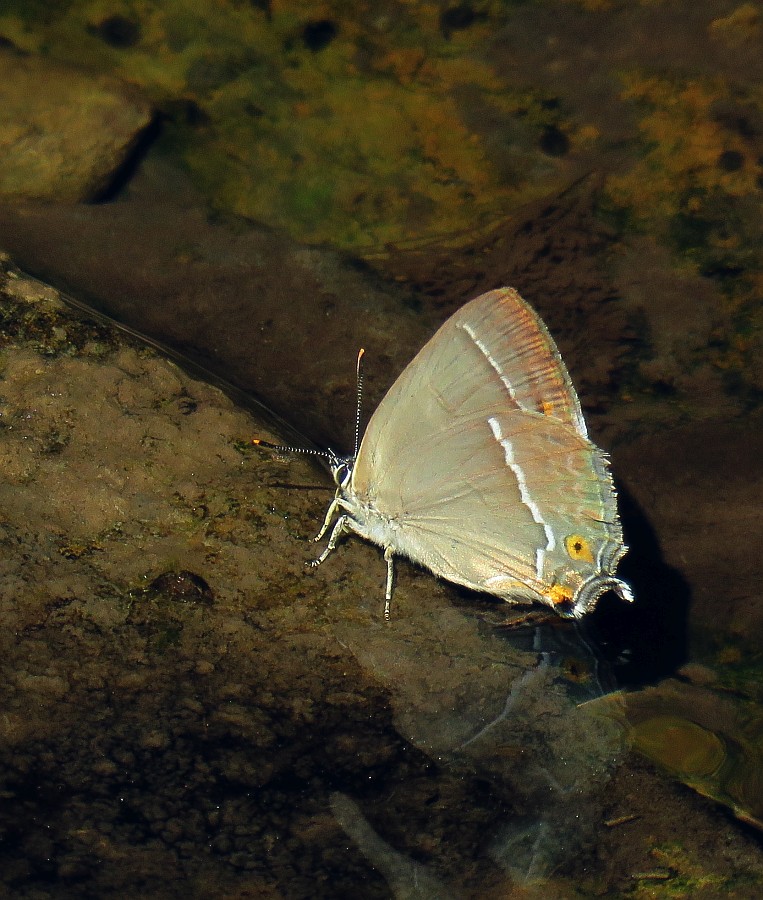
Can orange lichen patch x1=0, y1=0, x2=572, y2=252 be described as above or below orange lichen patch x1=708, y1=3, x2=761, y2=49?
below

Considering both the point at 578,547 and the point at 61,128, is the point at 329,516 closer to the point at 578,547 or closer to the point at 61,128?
the point at 578,547

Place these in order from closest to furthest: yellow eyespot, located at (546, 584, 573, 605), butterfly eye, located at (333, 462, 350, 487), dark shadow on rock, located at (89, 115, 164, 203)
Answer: yellow eyespot, located at (546, 584, 573, 605)
butterfly eye, located at (333, 462, 350, 487)
dark shadow on rock, located at (89, 115, 164, 203)

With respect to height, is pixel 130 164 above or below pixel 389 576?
above

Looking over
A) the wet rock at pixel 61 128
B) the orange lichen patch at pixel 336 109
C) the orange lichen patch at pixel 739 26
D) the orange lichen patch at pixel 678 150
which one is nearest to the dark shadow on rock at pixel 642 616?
the orange lichen patch at pixel 678 150

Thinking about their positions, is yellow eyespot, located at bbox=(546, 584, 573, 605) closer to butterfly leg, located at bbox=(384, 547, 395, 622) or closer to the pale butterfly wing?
the pale butterfly wing

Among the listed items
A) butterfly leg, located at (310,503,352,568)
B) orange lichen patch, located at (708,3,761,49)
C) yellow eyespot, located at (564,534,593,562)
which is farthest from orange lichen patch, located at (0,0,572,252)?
yellow eyespot, located at (564,534,593,562)

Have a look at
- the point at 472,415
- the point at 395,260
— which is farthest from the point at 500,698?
the point at 395,260

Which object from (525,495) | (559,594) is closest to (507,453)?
(525,495)

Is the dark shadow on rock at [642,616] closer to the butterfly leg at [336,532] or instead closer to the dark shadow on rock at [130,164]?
the butterfly leg at [336,532]
